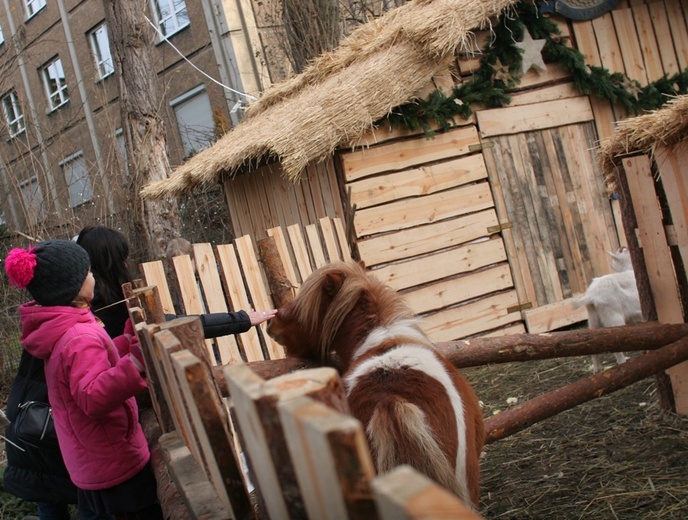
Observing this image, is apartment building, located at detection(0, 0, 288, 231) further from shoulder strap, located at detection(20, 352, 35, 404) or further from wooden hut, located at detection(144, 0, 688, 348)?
shoulder strap, located at detection(20, 352, 35, 404)

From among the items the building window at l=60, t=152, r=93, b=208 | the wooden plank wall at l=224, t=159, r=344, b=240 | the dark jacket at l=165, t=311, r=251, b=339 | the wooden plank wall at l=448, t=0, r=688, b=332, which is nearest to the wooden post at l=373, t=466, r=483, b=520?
the dark jacket at l=165, t=311, r=251, b=339

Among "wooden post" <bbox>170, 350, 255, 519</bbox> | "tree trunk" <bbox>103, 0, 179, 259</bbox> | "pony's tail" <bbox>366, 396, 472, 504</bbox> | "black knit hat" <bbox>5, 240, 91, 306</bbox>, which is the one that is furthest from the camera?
"tree trunk" <bbox>103, 0, 179, 259</bbox>

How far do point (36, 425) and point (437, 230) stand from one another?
5.32 metres

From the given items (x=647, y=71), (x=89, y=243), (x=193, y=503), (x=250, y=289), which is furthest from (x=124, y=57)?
(x=193, y=503)

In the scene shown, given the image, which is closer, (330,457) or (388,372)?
(330,457)

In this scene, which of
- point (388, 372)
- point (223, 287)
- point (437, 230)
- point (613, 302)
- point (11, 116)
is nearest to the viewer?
point (388, 372)

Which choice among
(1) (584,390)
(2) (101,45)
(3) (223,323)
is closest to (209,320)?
(3) (223,323)

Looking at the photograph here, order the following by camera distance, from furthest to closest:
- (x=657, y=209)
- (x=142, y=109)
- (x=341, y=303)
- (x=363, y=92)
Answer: (x=142, y=109) → (x=363, y=92) → (x=657, y=209) → (x=341, y=303)

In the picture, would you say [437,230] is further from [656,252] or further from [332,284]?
[332,284]

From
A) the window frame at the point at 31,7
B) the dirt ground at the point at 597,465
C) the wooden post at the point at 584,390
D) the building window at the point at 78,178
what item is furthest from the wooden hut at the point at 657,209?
the window frame at the point at 31,7

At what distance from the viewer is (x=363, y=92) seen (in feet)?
22.6

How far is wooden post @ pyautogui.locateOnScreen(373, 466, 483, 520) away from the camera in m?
0.61

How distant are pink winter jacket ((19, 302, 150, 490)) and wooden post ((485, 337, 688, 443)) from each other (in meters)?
1.84

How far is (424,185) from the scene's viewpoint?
7527 millimetres
